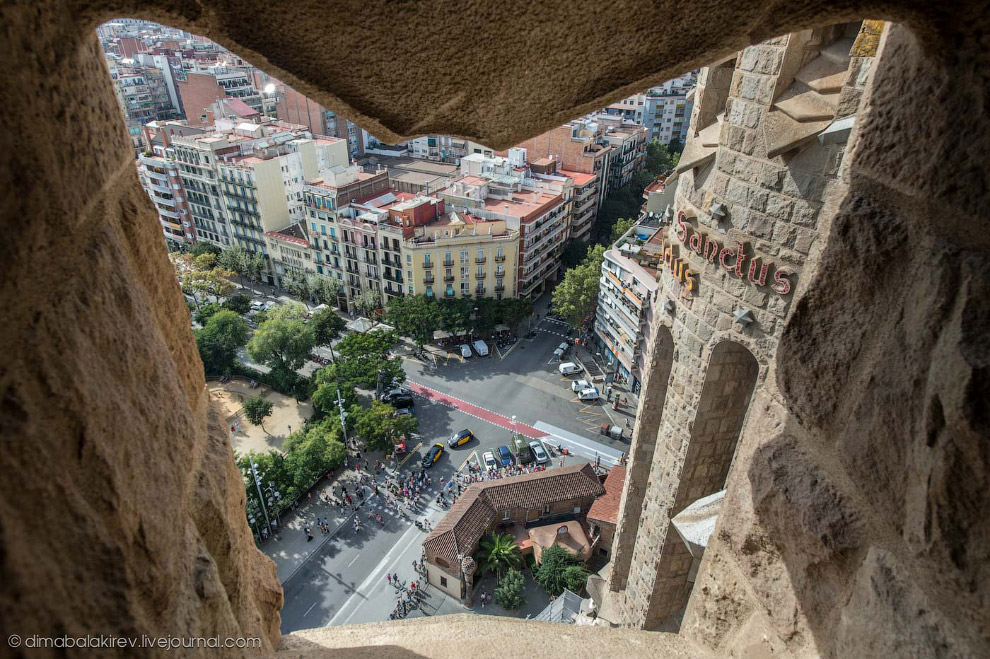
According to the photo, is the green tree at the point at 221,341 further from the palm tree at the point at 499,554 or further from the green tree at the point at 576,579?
the green tree at the point at 576,579

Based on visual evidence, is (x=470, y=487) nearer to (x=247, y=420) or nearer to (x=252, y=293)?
(x=247, y=420)

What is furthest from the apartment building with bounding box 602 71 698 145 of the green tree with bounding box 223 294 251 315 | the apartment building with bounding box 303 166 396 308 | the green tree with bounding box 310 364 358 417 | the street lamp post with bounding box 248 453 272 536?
the street lamp post with bounding box 248 453 272 536

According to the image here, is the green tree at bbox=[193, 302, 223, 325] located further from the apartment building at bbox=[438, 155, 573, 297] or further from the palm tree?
the palm tree

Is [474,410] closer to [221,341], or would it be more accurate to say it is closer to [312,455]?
[312,455]

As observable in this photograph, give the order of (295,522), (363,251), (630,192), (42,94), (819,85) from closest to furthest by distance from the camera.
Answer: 1. (42,94)
2. (819,85)
3. (295,522)
4. (363,251)
5. (630,192)

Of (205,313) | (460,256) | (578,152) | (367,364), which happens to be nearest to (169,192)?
(205,313)

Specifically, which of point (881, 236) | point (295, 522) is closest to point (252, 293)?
point (295, 522)

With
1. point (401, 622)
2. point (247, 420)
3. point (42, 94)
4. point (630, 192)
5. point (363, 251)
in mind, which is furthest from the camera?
point (630, 192)
